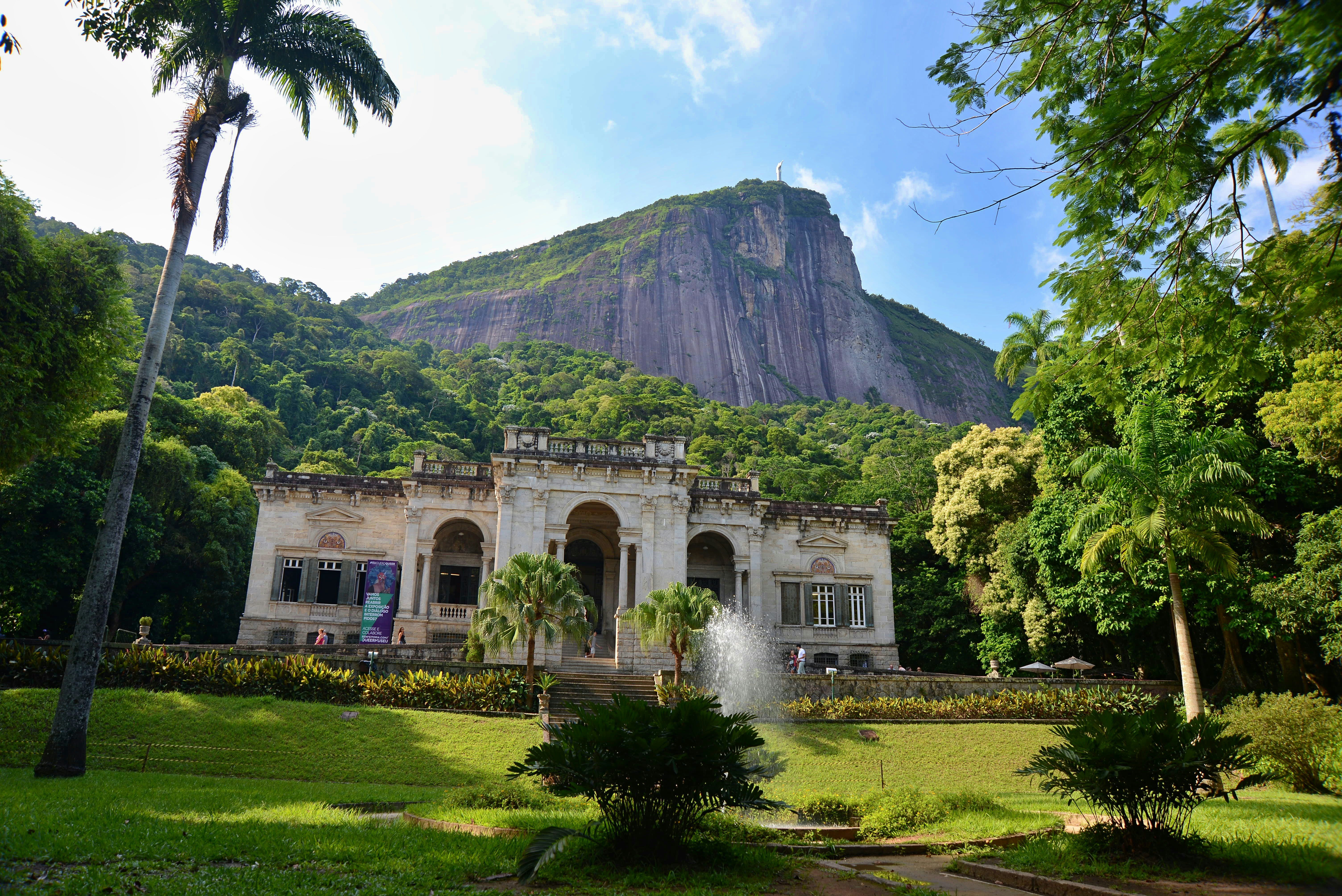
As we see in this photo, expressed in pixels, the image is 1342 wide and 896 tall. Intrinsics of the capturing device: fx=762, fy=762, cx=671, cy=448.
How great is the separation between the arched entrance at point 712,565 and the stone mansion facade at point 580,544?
0.24 ft

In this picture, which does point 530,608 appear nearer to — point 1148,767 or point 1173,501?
point 1148,767

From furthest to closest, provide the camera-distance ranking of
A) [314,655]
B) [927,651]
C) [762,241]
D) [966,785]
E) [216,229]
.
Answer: [762,241] → [927,651] → [314,655] → [966,785] → [216,229]

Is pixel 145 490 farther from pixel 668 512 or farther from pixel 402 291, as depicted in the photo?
pixel 402 291

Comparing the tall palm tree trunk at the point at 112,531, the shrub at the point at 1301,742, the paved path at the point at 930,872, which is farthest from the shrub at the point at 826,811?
the tall palm tree trunk at the point at 112,531

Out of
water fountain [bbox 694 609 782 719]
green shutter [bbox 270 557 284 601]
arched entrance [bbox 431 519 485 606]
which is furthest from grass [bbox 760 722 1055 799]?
green shutter [bbox 270 557 284 601]

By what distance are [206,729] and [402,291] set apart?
149 meters

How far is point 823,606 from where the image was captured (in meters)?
33.5

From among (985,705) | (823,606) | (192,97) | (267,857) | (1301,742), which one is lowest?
(267,857)

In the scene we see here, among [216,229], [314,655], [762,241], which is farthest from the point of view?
[762,241]

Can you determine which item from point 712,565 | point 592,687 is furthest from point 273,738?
point 712,565

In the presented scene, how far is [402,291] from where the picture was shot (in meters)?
154

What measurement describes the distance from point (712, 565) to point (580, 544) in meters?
6.17

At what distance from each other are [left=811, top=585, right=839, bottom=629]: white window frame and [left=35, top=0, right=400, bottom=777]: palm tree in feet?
81.5

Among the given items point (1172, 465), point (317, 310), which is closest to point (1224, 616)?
point (1172, 465)
